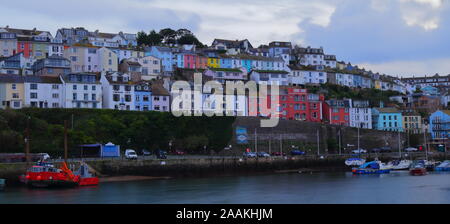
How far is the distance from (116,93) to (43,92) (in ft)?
24.1

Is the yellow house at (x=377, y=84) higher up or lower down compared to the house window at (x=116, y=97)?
higher up

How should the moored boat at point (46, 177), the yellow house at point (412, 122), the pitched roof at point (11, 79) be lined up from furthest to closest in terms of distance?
the yellow house at point (412, 122) < the pitched roof at point (11, 79) < the moored boat at point (46, 177)

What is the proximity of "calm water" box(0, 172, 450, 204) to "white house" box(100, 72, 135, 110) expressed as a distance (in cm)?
1827

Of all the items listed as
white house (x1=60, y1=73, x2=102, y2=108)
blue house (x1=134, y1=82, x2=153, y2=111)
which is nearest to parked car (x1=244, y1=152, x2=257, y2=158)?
blue house (x1=134, y1=82, x2=153, y2=111)

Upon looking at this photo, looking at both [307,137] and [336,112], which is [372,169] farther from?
[336,112]

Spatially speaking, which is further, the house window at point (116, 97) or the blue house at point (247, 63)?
the blue house at point (247, 63)

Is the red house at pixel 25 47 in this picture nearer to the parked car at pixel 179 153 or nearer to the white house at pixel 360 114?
the parked car at pixel 179 153

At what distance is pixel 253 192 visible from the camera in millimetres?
36500

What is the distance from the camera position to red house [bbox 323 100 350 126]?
7431 cm

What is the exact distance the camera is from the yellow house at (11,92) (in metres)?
56.0

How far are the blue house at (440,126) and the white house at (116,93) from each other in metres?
40.6

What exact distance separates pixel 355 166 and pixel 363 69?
58.0 metres

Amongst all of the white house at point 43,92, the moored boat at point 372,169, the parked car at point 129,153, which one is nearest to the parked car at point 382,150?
the moored boat at point 372,169

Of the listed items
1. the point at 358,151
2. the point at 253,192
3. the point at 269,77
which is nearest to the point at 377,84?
the point at 269,77
